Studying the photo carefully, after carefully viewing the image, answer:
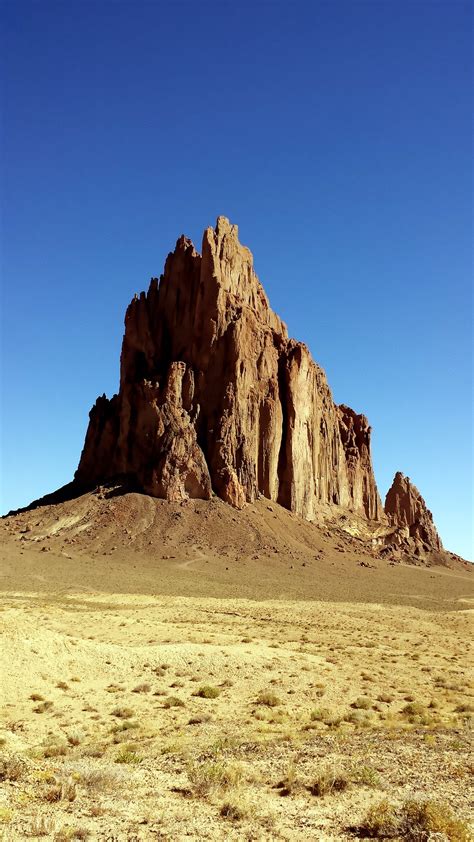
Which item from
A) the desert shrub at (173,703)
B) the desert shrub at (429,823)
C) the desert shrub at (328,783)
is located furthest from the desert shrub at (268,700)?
the desert shrub at (429,823)

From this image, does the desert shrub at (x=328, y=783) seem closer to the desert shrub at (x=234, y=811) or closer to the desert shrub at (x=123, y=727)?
the desert shrub at (x=234, y=811)

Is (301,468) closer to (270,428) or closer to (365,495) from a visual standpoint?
(270,428)

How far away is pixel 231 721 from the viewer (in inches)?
690

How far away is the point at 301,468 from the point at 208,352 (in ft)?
80.0

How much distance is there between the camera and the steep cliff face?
90.9 meters

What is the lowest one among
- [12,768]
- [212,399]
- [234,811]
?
[234,811]

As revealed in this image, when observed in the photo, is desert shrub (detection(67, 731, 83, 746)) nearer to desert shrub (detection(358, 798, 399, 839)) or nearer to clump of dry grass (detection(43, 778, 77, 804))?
clump of dry grass (detection(43, 778, 77, 804))

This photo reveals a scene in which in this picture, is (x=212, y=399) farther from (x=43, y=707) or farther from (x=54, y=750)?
(x=54, y=750)

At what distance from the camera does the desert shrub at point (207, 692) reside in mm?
20234

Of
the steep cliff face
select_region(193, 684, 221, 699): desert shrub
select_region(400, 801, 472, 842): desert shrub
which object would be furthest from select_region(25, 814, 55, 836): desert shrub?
the steep cliff face

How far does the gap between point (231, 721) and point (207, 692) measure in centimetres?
291

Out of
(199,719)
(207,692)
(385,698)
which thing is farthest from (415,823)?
(385,698)

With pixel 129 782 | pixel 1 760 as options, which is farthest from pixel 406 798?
pixel 1 760

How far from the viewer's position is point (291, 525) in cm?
9281
